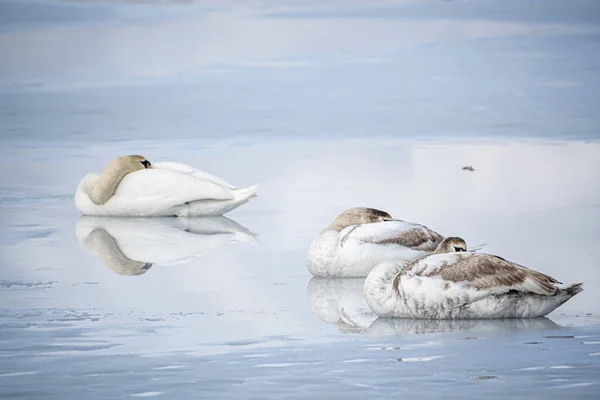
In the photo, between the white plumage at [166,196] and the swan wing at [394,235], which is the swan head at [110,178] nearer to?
the white plumage at [166,196]

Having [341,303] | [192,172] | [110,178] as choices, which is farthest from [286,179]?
[341,303]

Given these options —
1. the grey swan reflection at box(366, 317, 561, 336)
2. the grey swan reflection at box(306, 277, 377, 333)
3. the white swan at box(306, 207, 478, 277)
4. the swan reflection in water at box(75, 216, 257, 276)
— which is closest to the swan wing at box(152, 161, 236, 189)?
the swan reflection in water at box(75, 216, 257, 276)

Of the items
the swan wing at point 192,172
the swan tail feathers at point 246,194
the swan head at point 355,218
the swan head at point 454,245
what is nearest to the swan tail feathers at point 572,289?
the swan head at point 454,245

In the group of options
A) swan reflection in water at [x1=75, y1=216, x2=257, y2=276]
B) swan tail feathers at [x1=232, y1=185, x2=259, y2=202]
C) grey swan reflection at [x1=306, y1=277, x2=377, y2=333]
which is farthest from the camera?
swan tail feathers at [x1=232, y1=185, x2=259, y2=202]

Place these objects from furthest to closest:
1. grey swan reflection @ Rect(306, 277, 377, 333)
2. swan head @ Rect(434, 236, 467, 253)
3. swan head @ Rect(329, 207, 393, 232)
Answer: swan head @ Rect(329, 207, 393, 232) → swan head @ Rect(434, 236, 467, 253) → grey swan reflection @ Rect(306, 277, 377, 333)

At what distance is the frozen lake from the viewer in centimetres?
636

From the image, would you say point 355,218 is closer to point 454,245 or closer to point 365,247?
point 365,247

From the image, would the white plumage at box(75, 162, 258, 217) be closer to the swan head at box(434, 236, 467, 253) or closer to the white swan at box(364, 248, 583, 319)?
the swan head at box(434, 236, 467, 253)

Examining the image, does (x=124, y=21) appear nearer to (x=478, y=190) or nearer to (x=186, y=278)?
(x=478, y=190)

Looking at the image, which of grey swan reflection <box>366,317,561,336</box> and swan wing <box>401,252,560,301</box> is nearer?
grey swan reflection <box>366,317,561,336</box>

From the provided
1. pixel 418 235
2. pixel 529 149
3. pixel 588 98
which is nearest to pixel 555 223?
pixel 418 235

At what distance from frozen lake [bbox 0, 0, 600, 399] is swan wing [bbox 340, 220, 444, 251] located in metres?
0.33

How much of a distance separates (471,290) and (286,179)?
6.79 meters

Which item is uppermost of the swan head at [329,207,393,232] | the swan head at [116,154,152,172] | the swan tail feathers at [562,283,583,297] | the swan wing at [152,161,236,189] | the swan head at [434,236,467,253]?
the swan head at [116,154,152,172]
